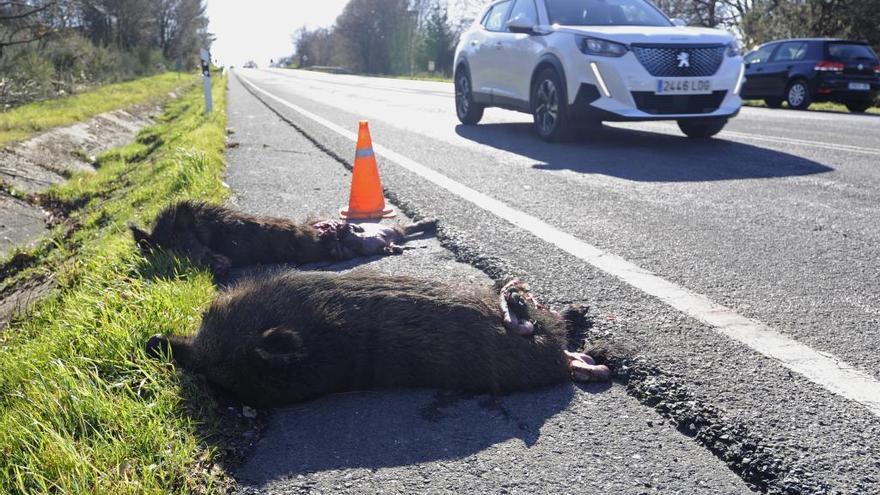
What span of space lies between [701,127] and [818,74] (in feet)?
31.9

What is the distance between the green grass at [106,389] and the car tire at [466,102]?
767 centimetres

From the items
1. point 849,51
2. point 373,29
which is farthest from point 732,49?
point 373,29

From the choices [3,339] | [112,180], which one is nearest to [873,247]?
[3,339]

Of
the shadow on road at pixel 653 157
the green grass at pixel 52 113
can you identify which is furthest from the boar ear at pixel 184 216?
the green grass at pixel 52 113

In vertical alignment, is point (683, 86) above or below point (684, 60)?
below

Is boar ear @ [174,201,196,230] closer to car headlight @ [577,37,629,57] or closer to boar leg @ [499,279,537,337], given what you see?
boar leg @ [499,279,537,337]

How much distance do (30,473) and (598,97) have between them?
762cm

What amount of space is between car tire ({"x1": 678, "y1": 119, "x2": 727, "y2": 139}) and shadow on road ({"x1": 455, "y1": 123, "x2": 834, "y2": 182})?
0.47ft

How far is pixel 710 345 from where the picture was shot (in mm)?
2873

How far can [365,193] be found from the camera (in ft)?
17.6

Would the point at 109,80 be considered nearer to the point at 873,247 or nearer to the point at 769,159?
the point at 769,159

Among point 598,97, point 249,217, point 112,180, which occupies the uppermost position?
point 598,97

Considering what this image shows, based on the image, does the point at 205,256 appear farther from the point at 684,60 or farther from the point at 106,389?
the point at 684,60

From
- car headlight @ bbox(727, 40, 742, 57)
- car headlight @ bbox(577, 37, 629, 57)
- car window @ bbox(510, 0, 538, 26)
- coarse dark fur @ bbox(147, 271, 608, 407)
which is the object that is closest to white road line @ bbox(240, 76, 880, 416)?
coarse dark fur @ bbox(147, 271, 608, 407)
